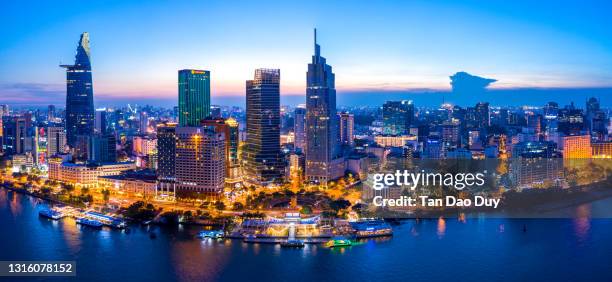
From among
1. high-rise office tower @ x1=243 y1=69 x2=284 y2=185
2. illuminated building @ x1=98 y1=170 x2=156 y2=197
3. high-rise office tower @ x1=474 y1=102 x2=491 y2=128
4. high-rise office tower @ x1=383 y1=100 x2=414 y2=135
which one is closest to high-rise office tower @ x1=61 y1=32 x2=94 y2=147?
illuminated building @ x1=98 y1=170 x2=156 y2=197

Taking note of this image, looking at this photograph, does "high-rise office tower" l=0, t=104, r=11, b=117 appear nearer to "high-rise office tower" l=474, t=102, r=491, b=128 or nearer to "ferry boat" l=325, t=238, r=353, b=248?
"high-rise office tower" l=474, t=102, r=491, b=128

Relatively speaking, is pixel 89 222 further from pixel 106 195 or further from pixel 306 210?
pixel 306 210

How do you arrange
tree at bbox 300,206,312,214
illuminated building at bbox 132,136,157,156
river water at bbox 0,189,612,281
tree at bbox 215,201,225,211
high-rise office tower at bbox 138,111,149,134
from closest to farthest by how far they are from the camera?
river water at bbox 0,189,612,281, tree at bbox 300,206,312,214, tree at bbox 215,201,225,211, illuminated building at bbox 132,136,157,156, high-rise office tower at bbox 138,111,149,134

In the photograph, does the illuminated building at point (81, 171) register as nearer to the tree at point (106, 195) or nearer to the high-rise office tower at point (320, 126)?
the tree at point (106, 195)

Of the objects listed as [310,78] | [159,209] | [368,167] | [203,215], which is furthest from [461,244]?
[310,78]

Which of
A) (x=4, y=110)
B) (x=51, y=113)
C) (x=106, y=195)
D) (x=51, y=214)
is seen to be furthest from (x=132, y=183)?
(x=51, y=113)

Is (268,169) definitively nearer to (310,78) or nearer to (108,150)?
(310,78)

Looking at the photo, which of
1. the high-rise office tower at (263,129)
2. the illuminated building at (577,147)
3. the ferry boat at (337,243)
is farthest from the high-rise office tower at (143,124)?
the ferry boat at (337,243)
